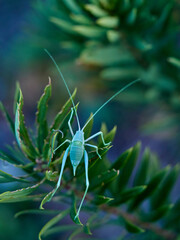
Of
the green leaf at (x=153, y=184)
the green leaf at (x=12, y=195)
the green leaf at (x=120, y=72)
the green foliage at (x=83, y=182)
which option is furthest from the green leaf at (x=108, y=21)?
the green leaf at (x=12, y=195)

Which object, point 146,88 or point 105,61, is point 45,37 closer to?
point 105,61

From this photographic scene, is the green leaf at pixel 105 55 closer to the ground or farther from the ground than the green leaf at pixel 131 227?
farther from the ground

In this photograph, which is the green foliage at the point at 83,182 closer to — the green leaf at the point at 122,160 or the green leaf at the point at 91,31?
the green leaf at the point at 122,160

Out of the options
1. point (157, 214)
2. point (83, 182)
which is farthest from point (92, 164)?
point (157, 214)

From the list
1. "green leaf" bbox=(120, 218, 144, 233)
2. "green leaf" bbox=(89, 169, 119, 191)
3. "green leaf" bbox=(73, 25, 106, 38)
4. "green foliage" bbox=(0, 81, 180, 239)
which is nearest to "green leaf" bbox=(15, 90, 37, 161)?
"green foliage" bbox=(0, 81, 180, 239)

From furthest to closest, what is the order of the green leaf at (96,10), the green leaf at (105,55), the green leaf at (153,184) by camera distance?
the green leaf at (105,55) → the green leaf at (96,10) → the green leaf at (153,184)

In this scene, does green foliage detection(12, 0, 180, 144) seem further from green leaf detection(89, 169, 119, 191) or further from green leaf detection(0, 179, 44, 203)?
green leaf detection(0, 179, 44, 203)

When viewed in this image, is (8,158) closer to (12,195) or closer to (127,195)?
(12,195)

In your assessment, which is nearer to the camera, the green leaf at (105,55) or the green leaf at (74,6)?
the green leaf at (74,6)

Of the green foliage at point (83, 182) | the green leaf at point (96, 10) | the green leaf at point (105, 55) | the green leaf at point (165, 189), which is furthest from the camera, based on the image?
the green leaf at point (105, 55)
